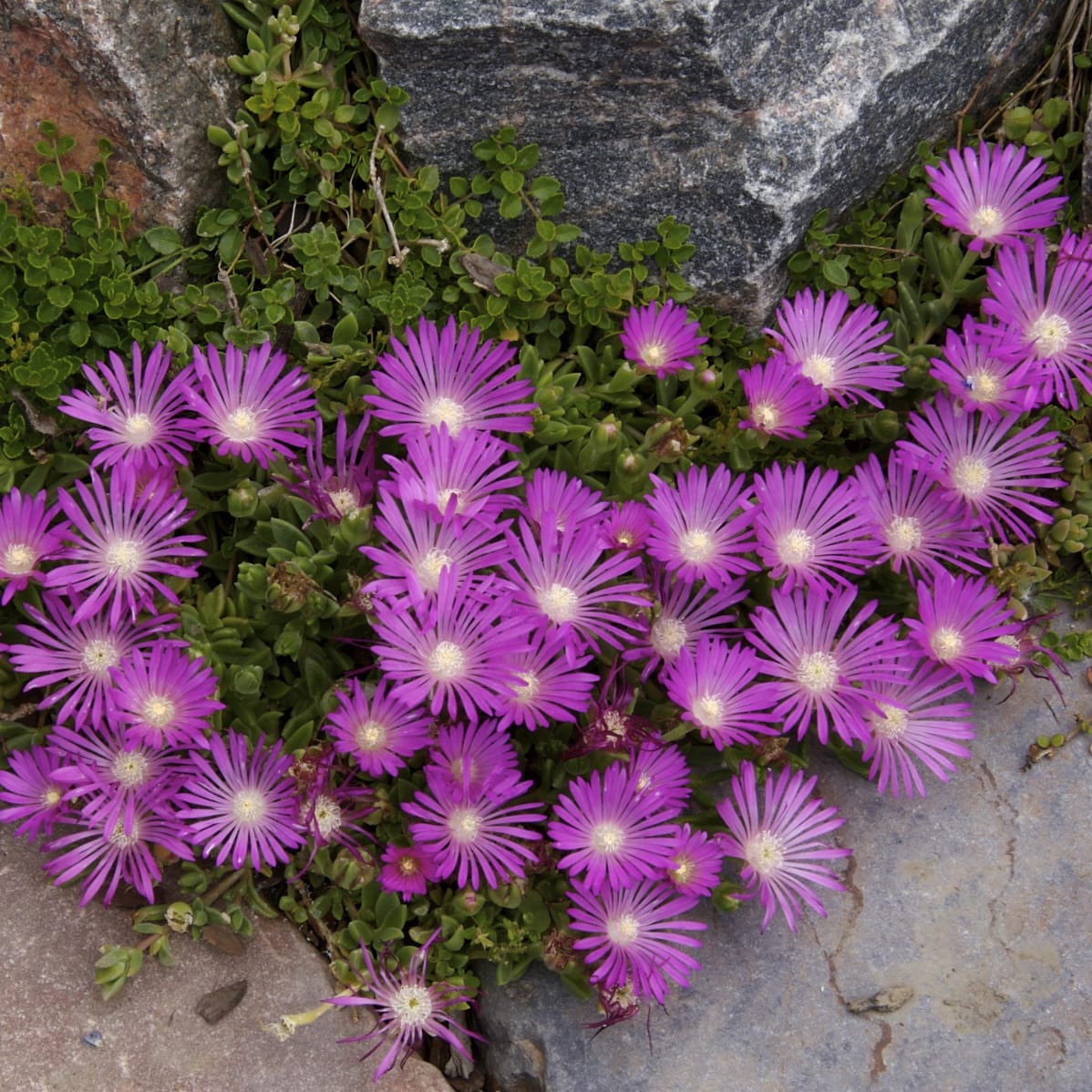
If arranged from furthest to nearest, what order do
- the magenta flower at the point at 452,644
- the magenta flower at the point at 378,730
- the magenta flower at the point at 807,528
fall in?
the magenta flower at the point at 807,528
the magenta flower at the point at 378,730
the magenta flower at the point at 452,644

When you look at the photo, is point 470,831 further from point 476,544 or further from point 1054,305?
point 1054,305

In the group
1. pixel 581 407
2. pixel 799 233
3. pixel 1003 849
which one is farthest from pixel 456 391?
pixel 1003 849

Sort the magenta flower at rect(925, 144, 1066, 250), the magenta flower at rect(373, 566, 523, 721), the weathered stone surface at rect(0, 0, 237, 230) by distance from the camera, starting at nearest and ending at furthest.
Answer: the magenta flower at rect(373, 566, 523, 721)
the weathered stone surface at rect(0, 0, 237, 230)
the magenta flower at rect(925, 144, 1066, 250)

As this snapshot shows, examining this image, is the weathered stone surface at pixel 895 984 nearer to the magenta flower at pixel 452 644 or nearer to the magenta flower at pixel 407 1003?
the magenta flower at pixel 407 1003

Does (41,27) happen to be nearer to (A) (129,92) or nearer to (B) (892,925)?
(A) (129,92)

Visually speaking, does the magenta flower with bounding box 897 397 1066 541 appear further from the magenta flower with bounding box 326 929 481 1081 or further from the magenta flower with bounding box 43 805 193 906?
the magenta flower with bounding box 43 805 193 906

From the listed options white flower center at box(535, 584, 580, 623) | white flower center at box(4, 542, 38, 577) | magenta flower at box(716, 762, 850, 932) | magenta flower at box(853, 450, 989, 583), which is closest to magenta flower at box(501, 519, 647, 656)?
white flower center at box(535, 584, 580, 623)

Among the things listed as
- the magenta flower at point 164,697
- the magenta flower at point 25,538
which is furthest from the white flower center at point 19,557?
the magenta flower at point 164,697

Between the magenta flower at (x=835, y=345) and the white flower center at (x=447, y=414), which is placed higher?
the magenta flower at (x=835, y=345)
